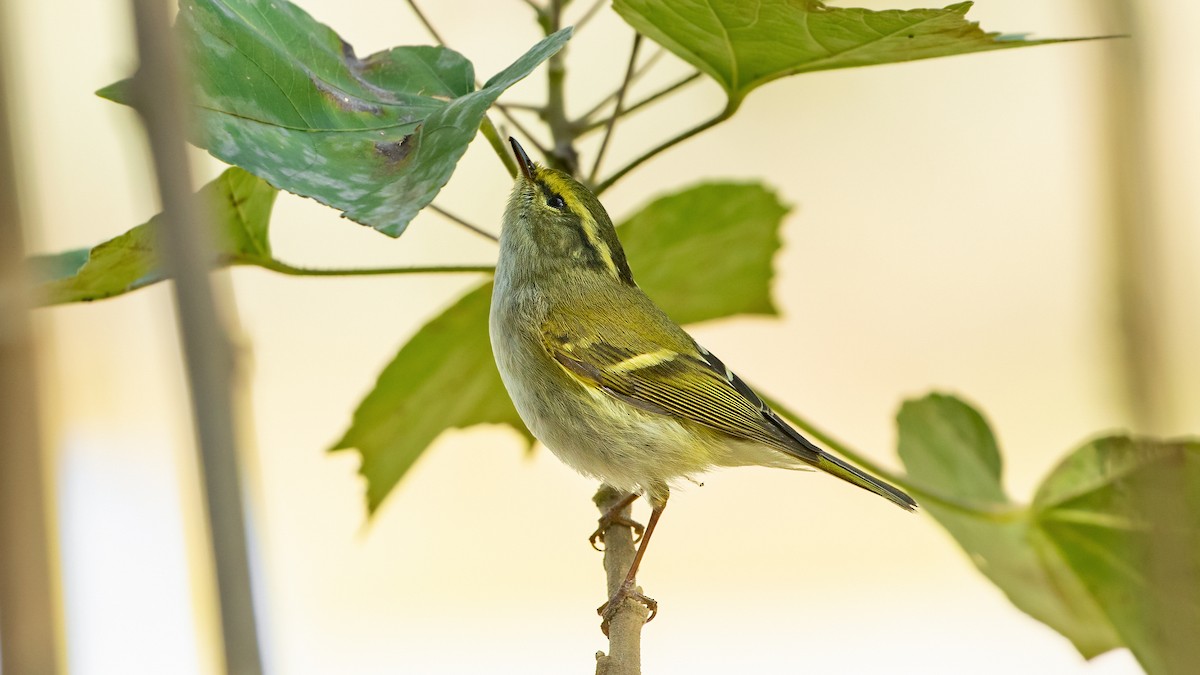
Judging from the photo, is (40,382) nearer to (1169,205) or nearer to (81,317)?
(1169,205)

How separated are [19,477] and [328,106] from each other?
0.53 meters

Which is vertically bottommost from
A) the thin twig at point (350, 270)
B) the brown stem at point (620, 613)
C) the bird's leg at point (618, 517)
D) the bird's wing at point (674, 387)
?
the brown stem at point (620, 613)

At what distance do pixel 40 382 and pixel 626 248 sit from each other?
89cm

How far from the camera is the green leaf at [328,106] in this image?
0.78 meters

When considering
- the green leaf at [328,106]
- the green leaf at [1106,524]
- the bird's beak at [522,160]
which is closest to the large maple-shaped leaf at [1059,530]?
the green leaf at [1106,524]

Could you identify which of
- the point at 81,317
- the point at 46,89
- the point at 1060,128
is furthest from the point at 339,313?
the point at 1060,128

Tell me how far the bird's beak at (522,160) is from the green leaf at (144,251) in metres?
0.28

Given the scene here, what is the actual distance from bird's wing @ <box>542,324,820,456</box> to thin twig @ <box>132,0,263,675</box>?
893 millimetres

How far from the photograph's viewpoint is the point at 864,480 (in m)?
1.18

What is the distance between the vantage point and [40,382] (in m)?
0.40

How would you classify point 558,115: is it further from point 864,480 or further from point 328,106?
point 864,480

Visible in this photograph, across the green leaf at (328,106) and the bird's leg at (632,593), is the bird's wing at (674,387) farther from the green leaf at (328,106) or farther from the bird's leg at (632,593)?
the green leaf at (328,106)

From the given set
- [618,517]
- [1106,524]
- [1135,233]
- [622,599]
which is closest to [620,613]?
[622,599]

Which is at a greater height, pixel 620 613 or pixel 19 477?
pixel 19 477
